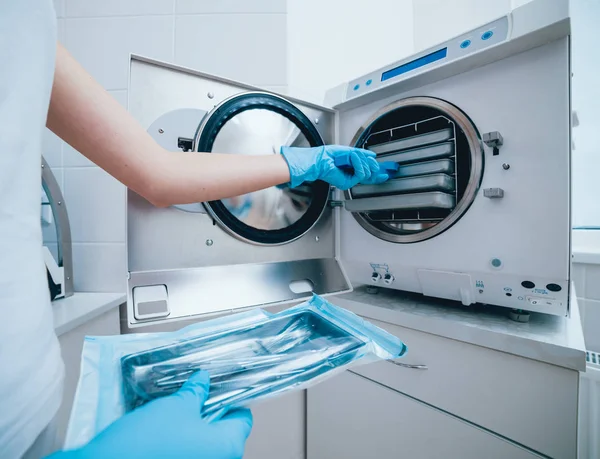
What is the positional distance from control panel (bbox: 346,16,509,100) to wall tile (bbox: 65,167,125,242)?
104 cm

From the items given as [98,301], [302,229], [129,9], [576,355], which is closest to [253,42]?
[129,9]

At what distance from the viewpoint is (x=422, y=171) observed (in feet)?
2.70

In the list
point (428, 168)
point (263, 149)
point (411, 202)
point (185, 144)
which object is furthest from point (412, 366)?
point (185, 144)

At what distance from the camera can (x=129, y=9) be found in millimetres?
1194

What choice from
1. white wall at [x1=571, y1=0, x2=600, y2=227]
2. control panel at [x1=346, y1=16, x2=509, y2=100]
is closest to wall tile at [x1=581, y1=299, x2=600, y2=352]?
white wall at [x1=571, y1=0, x2=600, y2=227]

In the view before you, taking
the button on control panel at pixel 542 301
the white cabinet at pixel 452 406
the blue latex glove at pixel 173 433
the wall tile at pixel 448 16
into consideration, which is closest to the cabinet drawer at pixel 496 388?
the white cabinet at pixel 452 406

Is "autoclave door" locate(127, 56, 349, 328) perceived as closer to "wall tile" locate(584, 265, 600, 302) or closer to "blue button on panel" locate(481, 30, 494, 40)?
"blue button on panel" locate(481, 30, 494, 40)

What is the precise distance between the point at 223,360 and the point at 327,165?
626 millimetres

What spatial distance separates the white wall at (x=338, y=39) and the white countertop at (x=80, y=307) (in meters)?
1.14

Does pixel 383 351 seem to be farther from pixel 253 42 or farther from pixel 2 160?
pixel 253 42

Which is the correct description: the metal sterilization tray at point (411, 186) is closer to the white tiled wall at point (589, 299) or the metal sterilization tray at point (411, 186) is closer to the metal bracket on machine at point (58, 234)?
the white tiled wall at point (589, 299)

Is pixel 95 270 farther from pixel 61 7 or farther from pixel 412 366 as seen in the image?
pixel 412 366

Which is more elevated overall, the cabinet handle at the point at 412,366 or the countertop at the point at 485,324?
the countertop at the point at 485,324

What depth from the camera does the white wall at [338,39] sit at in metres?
1.30
